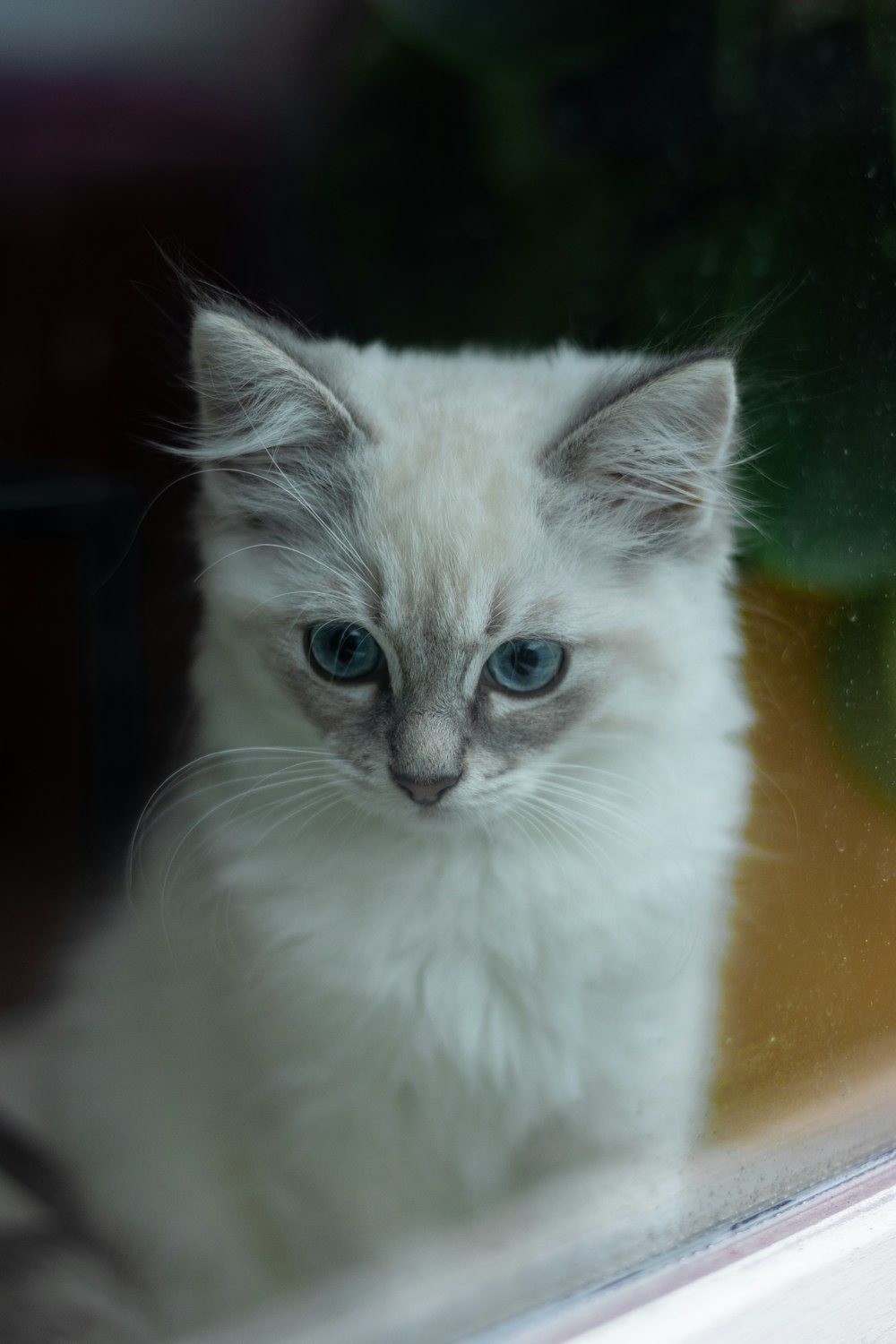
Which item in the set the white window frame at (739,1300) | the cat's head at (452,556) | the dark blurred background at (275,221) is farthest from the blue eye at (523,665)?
the white window frame at (739,1300)

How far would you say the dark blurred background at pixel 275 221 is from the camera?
128 centimetres

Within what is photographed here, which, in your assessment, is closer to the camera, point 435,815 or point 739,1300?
point 739,1300

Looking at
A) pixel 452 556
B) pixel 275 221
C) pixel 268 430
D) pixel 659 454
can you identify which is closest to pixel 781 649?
pixel 659 454

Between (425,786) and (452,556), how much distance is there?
0.64 feet

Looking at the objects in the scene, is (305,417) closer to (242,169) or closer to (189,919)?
(189,919)

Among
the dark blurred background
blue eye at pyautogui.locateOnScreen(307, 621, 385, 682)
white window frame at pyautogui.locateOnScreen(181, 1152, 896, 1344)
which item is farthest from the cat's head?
white window frame at pyautogui.locateOnScreen(181, 1152, 896, 1344)

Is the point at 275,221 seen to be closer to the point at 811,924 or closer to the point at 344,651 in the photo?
the point at 344,651

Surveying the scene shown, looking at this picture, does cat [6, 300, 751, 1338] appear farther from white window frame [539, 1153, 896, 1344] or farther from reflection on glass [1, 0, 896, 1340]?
white window frame [539, 1153, 896, 1344]

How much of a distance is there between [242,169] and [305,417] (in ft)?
2.51

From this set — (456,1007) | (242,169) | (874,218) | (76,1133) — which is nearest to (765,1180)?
(456,1007)

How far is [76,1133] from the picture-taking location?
3.87 ft

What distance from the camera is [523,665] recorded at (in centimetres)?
98

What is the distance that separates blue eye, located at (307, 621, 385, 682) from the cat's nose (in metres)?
0.10

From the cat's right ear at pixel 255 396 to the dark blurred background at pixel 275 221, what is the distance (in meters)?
0.10
